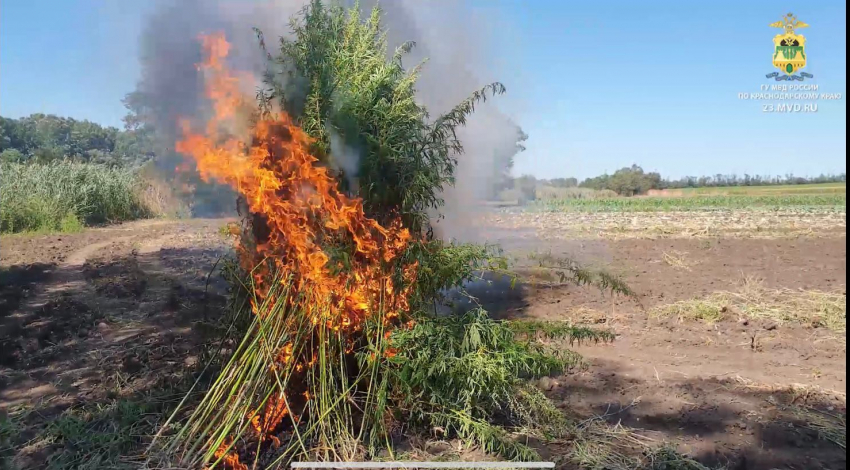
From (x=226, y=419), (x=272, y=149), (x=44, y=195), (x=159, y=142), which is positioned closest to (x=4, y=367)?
(x=159, y=142)

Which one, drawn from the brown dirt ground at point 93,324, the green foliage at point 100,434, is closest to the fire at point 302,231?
the brown dirt ground at point 93,324

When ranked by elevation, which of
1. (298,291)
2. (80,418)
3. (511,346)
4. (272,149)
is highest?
(272,149)

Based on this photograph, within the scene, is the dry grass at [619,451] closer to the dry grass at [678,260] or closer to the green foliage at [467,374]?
the green foliage at [467,374]

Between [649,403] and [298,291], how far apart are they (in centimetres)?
313

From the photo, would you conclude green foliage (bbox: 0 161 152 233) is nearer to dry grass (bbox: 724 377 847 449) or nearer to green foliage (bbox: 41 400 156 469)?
green foliage (bbox: 41 400 156 469)

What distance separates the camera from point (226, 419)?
3.62 m

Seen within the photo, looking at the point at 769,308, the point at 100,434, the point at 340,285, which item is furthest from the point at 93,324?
the point at 769,308

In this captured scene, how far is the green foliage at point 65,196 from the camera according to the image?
55.0 feet

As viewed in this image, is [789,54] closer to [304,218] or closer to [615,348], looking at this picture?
[615,348]

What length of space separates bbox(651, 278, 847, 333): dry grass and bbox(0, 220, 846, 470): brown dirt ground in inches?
9.8

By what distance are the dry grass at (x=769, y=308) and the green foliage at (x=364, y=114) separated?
472cm

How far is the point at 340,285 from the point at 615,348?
3.80 meters

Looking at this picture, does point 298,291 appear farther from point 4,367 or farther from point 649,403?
point 4,367

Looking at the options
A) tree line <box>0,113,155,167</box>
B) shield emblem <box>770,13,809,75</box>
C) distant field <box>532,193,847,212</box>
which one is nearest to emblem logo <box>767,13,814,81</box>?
shield emblem <box>770,13,809,75</box>
